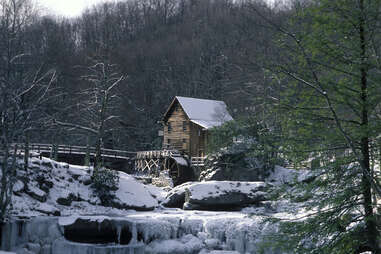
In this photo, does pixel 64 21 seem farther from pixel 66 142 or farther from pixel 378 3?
pixel 378 3

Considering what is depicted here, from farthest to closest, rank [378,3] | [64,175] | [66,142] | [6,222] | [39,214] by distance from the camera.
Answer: [66,142], [64,175], [39,214], [6,222], [378,3]

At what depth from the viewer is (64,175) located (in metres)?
26.6

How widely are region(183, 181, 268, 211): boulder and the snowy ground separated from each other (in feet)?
0.20

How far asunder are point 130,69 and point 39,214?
4746 cm

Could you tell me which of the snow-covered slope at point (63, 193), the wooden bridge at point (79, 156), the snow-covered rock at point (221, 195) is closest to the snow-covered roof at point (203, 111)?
the wooden bridge at point (79, 156)

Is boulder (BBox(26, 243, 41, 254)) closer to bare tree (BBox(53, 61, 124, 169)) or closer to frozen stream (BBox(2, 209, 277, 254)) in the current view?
frozen stream (BBox(2, 209, 277, 254))

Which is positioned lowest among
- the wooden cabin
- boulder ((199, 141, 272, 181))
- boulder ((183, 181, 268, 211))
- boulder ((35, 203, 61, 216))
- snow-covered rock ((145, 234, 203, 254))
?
snow-covered rock ((145, 234, 203, 254))

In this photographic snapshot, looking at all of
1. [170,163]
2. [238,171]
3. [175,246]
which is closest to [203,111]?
[170,163]

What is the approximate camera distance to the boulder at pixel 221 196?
1000 inches

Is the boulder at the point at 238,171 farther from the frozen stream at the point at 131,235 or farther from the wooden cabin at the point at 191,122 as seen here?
the frozen stream at the point at 131,235

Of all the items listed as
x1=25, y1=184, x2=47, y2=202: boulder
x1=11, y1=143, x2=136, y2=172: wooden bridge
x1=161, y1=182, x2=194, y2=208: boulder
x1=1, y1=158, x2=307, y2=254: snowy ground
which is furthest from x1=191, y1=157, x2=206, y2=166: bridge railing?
x1=25, y1=184, x2=47, y2=202: boulder

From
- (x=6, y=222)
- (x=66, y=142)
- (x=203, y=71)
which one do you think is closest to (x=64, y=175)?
(x=6, y=222)

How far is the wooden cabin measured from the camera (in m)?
38.6

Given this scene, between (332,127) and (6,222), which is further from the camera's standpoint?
(6,222)
